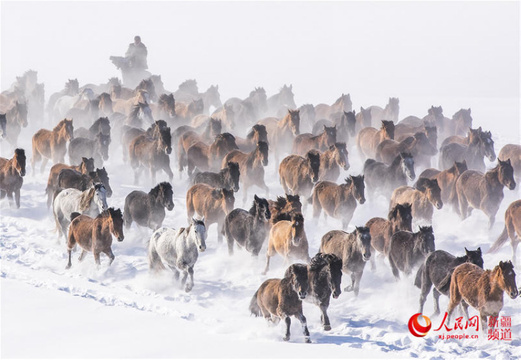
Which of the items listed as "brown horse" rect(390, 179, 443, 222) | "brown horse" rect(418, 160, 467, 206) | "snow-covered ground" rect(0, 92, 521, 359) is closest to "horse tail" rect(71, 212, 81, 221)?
"snow-covered ground" rect(0, 92, 521, 359)

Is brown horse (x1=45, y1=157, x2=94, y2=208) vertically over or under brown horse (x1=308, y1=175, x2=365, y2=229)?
over

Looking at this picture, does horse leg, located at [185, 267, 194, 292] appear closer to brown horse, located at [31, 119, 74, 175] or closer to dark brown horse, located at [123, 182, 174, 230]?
dark brown horse, located at [123, 182, 174, 230]

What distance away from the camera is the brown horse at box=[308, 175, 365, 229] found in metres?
16.8

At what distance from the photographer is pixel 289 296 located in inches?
429

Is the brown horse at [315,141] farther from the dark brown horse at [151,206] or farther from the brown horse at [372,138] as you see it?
the dark brown horse at [151,206]

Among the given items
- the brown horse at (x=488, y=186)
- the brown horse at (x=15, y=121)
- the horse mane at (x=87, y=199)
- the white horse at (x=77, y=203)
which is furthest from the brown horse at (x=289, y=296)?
the brown horse at (x=15, y=121)

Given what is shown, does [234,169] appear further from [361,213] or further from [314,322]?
[314,322]

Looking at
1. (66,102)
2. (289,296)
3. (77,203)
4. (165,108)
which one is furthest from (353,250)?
(66,102)

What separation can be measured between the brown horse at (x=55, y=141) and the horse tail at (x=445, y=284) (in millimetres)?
15676

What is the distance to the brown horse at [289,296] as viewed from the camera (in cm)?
1078

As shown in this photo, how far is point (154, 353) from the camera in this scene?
10.4m

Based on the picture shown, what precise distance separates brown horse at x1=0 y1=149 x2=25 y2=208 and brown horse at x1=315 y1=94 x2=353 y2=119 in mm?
17609

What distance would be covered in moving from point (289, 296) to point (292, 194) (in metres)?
8.74

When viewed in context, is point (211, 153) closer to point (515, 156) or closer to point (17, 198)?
point (17, 198)
